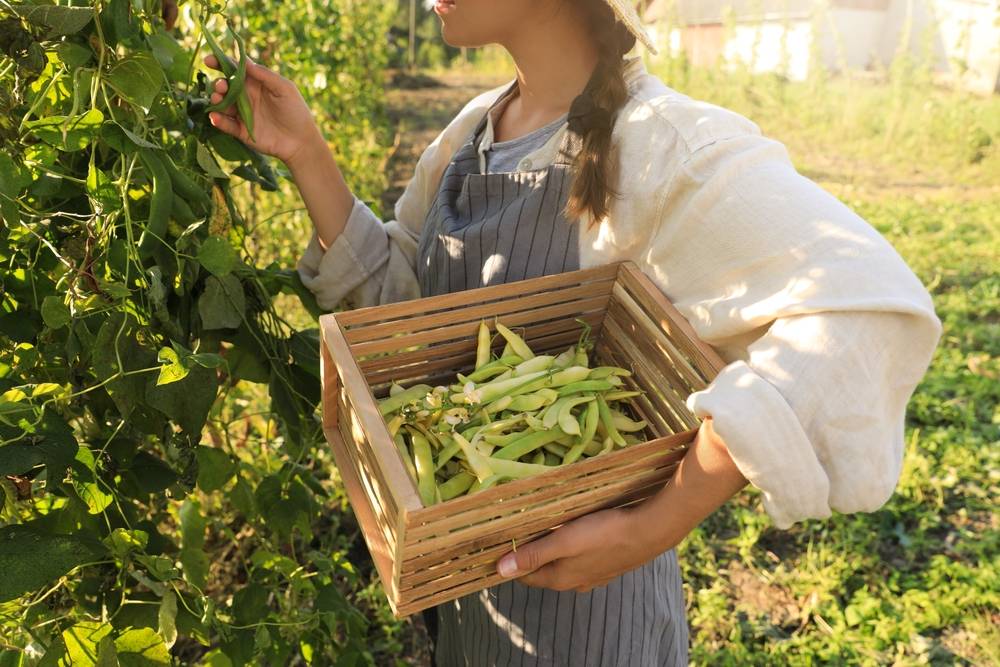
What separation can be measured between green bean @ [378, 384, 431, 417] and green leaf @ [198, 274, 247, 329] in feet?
0.71

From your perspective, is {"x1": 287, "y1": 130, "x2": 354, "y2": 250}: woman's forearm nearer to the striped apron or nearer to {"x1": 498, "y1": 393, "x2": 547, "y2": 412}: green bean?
the striped apron

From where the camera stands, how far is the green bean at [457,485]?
955mm

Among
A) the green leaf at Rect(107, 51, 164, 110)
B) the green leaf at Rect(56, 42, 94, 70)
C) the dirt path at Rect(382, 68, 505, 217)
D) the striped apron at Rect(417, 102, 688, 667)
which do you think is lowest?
the dirt path at Rect(382, 68, 505, 217)

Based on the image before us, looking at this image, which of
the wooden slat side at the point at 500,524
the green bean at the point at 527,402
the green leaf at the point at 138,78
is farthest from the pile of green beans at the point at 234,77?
the wooden slat side at the point at 500,524

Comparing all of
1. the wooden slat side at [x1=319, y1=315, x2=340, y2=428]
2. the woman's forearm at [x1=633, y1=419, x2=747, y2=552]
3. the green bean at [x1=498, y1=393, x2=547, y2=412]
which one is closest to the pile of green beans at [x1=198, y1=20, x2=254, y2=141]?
the wooden slat side at [x1=319, y1=315, x2=340, y2=428]

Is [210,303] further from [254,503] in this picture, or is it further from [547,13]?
[547,13]

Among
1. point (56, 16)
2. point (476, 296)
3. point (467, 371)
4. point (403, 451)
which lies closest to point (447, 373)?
point (467, 371)

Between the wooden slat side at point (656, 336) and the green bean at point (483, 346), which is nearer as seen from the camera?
the wooden slat side at point (656, 336)

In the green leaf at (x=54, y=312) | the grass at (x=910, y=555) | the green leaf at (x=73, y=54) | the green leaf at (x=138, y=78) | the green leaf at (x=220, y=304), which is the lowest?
the grass at (x=910, y=555)

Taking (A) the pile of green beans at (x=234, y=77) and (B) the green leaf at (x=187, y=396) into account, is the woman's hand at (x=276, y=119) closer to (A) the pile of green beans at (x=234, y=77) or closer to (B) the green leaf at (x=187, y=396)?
(A) the pile of green beans at (x=234, y=77)

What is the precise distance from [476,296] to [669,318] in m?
0.27

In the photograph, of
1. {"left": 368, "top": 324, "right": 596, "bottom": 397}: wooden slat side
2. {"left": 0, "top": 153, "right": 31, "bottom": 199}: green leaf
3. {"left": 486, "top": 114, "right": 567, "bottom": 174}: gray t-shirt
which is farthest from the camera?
{"left": 486, "top": 114, "right": 567, "bottom": 174}: gray t-shirt

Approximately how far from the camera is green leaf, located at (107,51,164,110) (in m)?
0.83

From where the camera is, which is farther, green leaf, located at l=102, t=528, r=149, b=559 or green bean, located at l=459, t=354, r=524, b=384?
green bean, located at l=459, t=354, r=524, b=384
